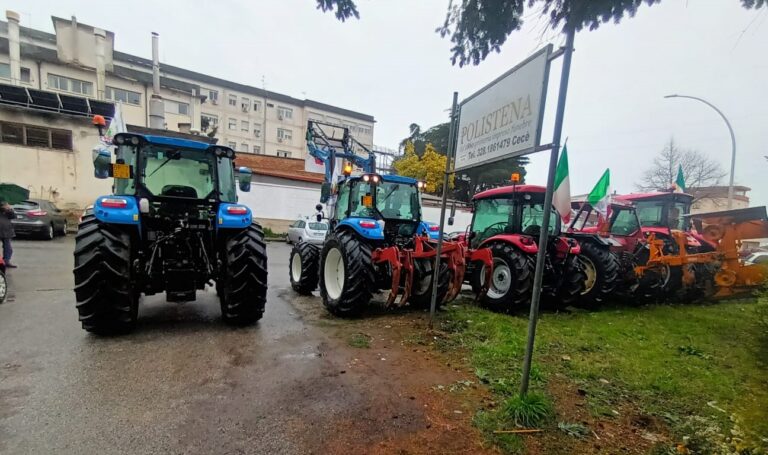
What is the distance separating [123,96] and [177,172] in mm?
26372

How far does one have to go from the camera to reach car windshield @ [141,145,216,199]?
4.72m

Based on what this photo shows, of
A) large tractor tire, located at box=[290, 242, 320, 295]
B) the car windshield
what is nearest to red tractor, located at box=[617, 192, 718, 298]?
large tractor tire, located at box=[290, 242, 320, 295]

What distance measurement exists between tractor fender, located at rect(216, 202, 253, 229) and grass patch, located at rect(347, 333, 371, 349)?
Result: 1945 millimetres

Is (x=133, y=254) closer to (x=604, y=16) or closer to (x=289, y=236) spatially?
(x=604, y=16)

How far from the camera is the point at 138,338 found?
160 inches

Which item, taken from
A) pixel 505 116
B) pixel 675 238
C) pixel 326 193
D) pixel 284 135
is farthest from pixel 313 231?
pixel 284 135

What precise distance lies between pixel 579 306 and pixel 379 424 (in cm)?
582

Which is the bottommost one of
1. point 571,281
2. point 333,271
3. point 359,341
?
point 359,341

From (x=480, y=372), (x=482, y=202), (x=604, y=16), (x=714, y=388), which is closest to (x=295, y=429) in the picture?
(x=480, y=372)

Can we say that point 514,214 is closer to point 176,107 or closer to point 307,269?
point 307,269

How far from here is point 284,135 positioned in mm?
47531

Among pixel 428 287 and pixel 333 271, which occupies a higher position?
pixel 333 271

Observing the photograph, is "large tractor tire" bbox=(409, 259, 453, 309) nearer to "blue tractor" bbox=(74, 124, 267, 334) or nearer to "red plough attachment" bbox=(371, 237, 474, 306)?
"red plough attachment" bbox=(371, 237, 474, 306)

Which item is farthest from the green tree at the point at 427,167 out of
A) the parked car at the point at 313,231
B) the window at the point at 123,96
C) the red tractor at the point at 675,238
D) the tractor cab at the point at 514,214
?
the tractor cab at the point at 514,214
